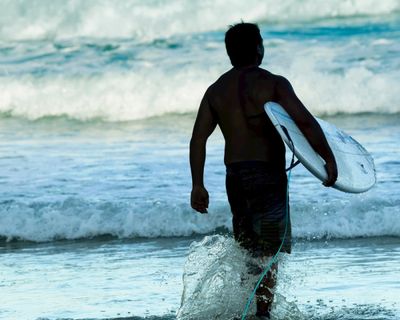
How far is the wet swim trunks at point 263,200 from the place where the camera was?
17.5 feet

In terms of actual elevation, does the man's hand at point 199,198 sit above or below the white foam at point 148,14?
below

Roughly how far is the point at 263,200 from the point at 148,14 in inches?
782

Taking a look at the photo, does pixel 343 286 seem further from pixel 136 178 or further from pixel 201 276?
pixel 136 178

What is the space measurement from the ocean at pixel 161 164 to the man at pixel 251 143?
0.26 meters

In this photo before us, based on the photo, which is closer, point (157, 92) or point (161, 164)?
point (161, 164)

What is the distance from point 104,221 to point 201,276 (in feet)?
14.2

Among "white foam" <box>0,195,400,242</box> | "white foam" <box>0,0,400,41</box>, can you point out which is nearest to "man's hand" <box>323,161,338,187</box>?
"white foam" <box>0,195,400,242</box>

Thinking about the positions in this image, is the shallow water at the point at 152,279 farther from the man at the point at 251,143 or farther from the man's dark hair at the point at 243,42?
the man's dark hair at the point at 243,42

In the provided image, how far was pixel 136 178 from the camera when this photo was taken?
501 inches

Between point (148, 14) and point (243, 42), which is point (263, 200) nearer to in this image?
point (243, 42)

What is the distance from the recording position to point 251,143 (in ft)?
17.4

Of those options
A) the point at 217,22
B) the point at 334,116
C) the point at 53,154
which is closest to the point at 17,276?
the point at 53,154

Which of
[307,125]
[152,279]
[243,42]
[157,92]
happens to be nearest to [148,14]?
[157,92]

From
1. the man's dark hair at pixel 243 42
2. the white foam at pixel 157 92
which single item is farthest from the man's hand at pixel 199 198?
the white foam at pixel 157 92
